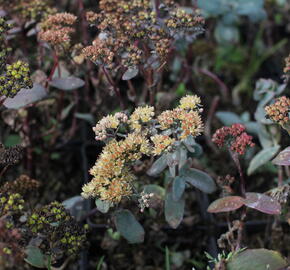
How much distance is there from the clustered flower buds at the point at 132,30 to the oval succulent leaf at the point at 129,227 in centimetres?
46

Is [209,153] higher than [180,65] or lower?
lower

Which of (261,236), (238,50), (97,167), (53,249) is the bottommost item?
(261,236)

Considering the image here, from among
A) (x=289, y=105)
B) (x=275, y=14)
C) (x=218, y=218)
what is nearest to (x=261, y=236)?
(x=218, y=218)

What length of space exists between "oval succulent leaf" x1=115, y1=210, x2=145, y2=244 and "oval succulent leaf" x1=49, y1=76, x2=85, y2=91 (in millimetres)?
504

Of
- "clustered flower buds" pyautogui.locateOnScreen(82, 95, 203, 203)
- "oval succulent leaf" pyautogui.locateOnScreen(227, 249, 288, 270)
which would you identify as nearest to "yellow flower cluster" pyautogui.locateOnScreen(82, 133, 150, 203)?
"clustered flower buds" pyautogui.locateOnScreen(82, 95, 203, 203)

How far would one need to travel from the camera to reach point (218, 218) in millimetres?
1961

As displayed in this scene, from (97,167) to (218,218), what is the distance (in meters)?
0.76

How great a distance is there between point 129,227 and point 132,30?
615mm

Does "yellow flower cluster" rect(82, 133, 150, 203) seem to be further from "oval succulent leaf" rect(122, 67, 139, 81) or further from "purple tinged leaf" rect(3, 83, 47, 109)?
"purple tinged leaf" rect(3, 83, 47, 109)

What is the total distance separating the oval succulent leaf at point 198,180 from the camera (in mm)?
1610

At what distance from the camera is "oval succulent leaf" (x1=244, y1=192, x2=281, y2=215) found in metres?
1.46

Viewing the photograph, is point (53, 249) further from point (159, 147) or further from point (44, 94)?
point (44, 94)

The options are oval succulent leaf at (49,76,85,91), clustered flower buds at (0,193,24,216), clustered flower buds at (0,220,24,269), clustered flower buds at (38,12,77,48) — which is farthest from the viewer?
oval succulent leaf at (49,76,85,91)

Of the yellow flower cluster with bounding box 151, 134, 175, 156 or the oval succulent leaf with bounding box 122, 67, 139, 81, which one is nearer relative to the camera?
the yellow flower cluster with bounding box 151, 134, 175, 156
